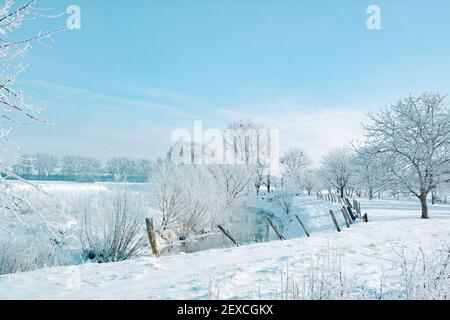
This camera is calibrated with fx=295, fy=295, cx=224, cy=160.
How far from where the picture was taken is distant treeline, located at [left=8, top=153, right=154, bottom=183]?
4.25 meters

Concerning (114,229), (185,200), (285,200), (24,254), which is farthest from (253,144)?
(24,254)

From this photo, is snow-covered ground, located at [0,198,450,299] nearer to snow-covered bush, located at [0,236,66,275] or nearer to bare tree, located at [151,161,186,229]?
snow-covered bush, located at [0,236,66,275]

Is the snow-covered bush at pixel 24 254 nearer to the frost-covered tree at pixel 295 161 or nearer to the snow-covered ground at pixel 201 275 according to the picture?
the snow-covered ground at pixel 201 275

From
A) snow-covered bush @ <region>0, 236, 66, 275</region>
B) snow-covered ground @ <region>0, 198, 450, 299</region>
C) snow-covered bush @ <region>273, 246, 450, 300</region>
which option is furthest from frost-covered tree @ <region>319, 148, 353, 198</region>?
snow-covered bush @ <region>273, 246, 450, 300</region>

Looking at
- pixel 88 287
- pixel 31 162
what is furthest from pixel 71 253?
pixel 31 162

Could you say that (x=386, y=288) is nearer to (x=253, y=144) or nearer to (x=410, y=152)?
→ (x=410, y=152)

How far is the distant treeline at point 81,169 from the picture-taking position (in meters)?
4.25

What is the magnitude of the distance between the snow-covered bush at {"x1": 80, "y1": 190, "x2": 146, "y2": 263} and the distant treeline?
4.23ft

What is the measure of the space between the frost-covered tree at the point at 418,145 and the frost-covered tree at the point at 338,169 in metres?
29.1

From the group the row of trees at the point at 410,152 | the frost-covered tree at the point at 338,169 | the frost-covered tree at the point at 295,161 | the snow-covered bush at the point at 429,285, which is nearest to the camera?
the snow-covered bush at the point at 429,285

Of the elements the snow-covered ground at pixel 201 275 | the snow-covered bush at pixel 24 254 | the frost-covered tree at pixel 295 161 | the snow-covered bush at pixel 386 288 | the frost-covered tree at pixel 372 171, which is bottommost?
the snow-covered bush at pixel 24 254

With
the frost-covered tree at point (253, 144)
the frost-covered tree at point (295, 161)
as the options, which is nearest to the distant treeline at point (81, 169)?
the frost-covered tree at point (253, 144)

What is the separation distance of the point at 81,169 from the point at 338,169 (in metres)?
57.4

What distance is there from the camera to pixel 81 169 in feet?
232
